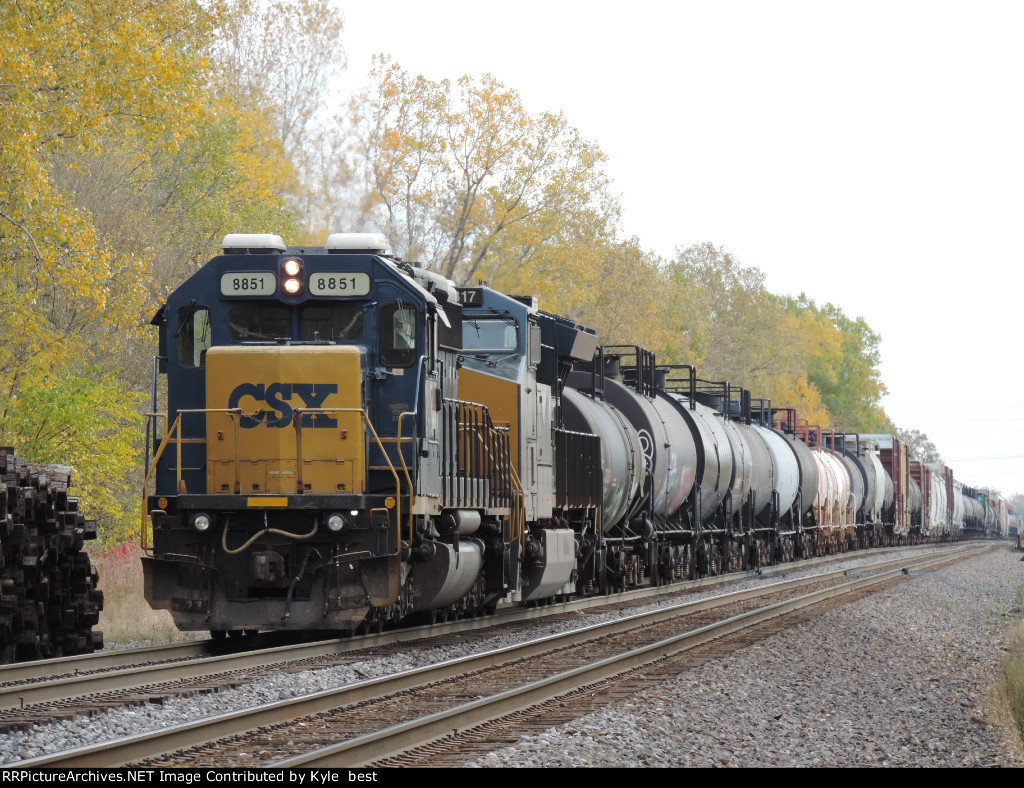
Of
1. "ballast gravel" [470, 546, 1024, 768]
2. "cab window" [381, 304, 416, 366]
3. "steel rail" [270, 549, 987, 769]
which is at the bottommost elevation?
"ballast gravel" [470, 546, 1024, 768]

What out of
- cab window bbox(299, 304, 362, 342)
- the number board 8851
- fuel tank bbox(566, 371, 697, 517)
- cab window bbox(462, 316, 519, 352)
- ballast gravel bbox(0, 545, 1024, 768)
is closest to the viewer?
ballast gravel bbox(0, 545, 1024, 768)

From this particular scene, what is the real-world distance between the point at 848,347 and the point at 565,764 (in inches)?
3884

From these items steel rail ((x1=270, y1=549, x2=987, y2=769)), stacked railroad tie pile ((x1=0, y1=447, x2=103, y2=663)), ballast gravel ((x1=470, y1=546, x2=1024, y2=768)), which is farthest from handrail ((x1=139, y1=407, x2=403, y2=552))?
ballast gravel ((x1=470, y1=546, x2=1024, y2=768))

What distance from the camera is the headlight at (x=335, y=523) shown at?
37.6ft

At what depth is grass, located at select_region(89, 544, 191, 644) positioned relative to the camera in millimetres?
14531

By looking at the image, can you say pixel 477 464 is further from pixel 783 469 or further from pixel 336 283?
pixel 783 469

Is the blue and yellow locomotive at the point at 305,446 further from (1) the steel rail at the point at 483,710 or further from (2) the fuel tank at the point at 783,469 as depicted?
(2) the fuel tank at the point at 783,469

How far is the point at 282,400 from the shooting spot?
1171 cm

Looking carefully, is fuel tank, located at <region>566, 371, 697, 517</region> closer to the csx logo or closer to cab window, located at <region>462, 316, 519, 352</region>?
cab window, located at <region>462, 316, 519, 352</region>

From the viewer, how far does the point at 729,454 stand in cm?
2669

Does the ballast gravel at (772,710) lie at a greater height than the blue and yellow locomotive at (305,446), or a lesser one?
lesser

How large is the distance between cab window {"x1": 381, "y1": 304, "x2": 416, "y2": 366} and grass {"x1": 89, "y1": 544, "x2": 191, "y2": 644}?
173 inches

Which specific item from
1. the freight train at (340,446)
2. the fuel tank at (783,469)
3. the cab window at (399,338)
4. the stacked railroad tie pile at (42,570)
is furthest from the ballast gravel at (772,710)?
the fuel tank at (783,469)

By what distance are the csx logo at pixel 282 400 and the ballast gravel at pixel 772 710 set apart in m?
2.23
